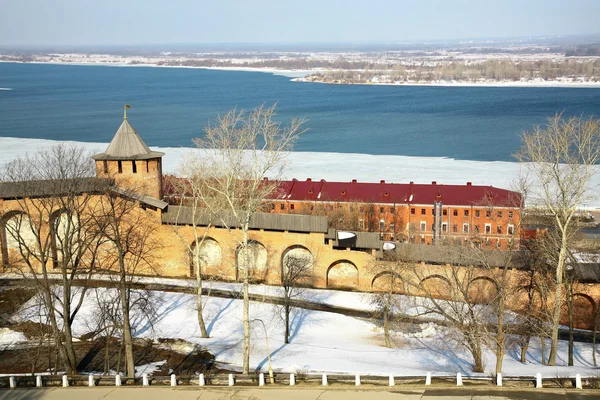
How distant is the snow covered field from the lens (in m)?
50.0

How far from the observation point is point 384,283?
27828 mm

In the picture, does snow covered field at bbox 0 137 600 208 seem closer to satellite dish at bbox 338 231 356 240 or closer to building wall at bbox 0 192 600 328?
satellite dish at bbox 338 231 356 240

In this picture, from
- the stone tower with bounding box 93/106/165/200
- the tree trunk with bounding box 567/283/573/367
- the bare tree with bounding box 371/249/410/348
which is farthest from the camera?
the stone tower with bounding box 93/106/165/200

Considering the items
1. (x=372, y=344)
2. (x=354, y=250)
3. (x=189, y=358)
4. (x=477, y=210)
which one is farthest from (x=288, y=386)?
(x=477, y=210)

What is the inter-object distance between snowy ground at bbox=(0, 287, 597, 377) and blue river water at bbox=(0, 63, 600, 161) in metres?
26.5

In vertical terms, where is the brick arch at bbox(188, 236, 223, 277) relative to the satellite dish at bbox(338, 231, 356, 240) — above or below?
below

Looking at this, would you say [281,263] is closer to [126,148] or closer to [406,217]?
[126,148]

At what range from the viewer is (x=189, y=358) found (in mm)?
21266

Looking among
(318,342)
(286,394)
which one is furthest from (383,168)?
(286,394)

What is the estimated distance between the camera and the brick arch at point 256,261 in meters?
29.0

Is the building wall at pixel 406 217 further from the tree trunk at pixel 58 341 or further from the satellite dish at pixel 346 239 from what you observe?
the tree trunk at pixel 58 341

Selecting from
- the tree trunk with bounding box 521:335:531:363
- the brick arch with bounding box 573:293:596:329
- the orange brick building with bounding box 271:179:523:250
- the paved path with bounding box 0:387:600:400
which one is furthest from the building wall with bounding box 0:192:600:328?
the paved path with bounding box 0:387:600:400

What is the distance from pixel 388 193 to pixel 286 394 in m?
25.3

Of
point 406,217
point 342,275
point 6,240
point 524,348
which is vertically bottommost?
point 524,348
